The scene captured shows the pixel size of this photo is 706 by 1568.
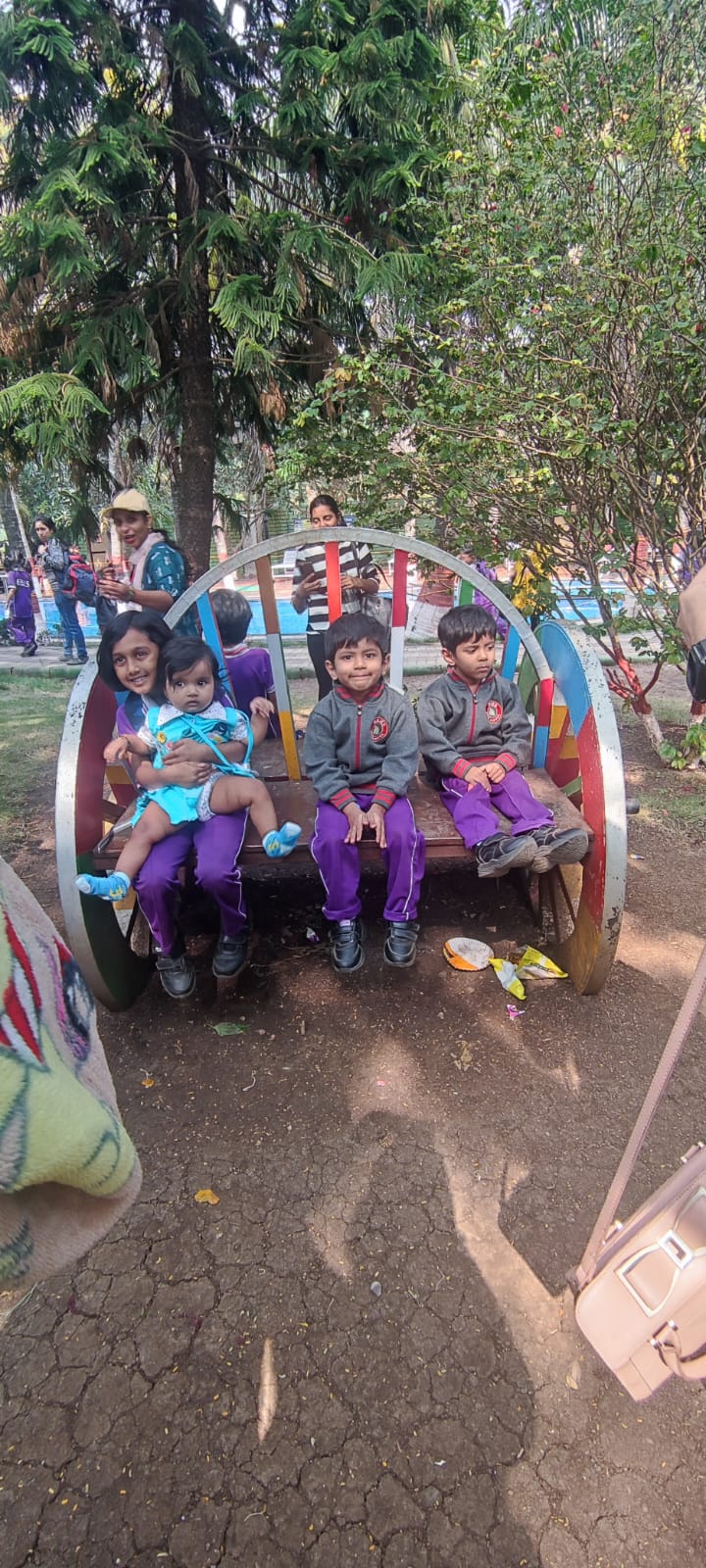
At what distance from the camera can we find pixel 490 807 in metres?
2.74

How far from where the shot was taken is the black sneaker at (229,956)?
2646 millimetres

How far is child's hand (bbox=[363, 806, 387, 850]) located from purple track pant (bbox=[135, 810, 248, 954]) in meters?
0.45

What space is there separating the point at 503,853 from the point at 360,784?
642 millimetres

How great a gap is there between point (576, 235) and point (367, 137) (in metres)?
1.49

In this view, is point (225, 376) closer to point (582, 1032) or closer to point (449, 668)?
point (449, 668)

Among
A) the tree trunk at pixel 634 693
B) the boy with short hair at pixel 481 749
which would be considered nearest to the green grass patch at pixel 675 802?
the tree trunk at pixel 634 693

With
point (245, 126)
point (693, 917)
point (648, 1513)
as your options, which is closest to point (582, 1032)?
point (693, 917)

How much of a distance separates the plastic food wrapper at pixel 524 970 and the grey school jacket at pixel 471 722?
2.53 feet

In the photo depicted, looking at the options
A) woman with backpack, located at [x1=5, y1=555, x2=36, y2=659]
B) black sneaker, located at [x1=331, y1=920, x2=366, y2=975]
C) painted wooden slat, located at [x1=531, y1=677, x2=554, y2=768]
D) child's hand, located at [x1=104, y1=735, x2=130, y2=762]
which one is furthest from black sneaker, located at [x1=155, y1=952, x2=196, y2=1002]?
woman with backpack, located at [x1=5, y1=555, x2=36, y2=659]

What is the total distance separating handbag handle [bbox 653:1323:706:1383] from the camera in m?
1.03

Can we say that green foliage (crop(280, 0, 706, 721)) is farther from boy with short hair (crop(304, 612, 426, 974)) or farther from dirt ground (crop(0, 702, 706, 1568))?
dirt ground (crop(0, 702, 706, 1568))

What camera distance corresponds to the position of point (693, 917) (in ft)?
10.5

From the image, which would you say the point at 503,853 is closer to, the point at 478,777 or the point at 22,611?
the point at 478,777

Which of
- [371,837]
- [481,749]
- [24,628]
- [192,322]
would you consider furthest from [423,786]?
[24,628]
